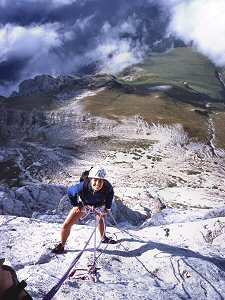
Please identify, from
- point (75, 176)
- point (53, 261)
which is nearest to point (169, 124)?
point (75, 176)

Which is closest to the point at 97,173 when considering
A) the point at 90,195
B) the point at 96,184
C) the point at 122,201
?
the point at 96,184

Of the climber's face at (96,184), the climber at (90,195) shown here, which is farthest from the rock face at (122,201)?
the climber's face at (96,184)

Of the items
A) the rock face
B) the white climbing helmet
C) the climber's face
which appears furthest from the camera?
the climber's face

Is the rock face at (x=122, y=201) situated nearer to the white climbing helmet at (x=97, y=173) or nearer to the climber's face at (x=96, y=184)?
the climber's face at (x=96, y=184)

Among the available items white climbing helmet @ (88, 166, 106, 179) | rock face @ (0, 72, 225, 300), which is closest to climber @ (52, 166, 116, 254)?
white climbing helmet @ (88, 166, 106, 179)

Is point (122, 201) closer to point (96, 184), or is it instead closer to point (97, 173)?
point (96, 184)

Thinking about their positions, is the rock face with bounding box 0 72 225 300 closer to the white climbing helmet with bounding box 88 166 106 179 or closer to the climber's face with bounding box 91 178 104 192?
the climber's face with bounding box 91 178 104 192

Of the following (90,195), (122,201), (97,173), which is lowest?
(122,201)

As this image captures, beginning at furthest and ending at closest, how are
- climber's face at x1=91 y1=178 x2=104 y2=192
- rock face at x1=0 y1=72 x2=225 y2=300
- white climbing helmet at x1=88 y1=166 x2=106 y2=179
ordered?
climber's face at x1=91 y1=178 x2=104 y2=192
white climbing helmet at x1=88 y1=166 x2=106 y2=179
rock face at x1=0 y1=72 x2=225 y2=300

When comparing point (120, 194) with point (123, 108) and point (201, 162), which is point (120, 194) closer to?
point (201, 162)

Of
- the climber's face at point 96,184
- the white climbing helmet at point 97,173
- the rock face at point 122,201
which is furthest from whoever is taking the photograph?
the climber's face at point 96,184

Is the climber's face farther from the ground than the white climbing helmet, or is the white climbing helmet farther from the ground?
the white climbing helmet

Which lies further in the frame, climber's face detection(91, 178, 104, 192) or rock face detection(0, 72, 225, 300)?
climber's face detection(91, 178, 104, 192)

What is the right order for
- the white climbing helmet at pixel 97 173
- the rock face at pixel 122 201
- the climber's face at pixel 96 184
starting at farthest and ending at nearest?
the climber's face at pixel 96 184, the white climbing helmet at pixel 97 173, the rock face at pixel 122 201
